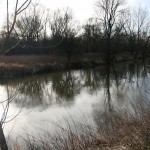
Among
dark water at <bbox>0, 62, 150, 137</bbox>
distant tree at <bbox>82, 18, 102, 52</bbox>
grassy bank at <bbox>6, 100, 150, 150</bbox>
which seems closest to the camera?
grassy bank at <bbox>6, 100, 150, 150</bbox>

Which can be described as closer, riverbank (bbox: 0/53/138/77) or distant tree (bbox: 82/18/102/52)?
riverbank (bbox: 0/53/138/77)

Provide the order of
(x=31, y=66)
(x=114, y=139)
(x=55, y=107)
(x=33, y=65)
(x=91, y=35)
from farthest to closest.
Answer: (x=91, y=35) < (x=33, y=65) < (x=31, y=66) < (x=55, y=107) < (x=114, y=139)

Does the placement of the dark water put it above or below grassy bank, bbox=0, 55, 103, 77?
below

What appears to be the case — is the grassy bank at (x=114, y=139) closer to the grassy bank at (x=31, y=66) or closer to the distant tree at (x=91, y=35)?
the grassy bank at (x=31, y=66)

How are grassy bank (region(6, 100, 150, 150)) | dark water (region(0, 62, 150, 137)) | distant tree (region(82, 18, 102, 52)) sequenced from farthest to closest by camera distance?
distant tree (region(82, 18, 102, 52)), dark water (region(0, 62, 150, 137)), grassy bank (region(6, 100, 150, 150))

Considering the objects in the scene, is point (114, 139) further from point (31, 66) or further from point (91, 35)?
point (91, 35)

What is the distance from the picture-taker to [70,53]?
34750 millimetres

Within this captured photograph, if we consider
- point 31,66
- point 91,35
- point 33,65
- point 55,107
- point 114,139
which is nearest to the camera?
point 114,139

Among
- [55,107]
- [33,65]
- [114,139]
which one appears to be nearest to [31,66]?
[33,65]

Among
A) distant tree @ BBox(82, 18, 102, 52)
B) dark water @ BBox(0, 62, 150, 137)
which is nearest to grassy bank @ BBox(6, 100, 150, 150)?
dark water @ BBox(0, 62, 150, 137)

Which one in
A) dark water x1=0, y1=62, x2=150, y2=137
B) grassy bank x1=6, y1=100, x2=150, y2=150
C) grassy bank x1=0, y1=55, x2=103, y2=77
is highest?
grassy bank x1=0, y1=55, x2=103, y2=77

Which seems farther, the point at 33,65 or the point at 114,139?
the point at 33,65

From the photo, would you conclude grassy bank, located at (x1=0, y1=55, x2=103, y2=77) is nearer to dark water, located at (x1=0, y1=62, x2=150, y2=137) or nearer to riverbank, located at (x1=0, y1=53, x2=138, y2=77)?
riverbank, located at (x1=0, y1=53, x2=138, y2=77)

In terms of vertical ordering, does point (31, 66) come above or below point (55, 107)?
above
